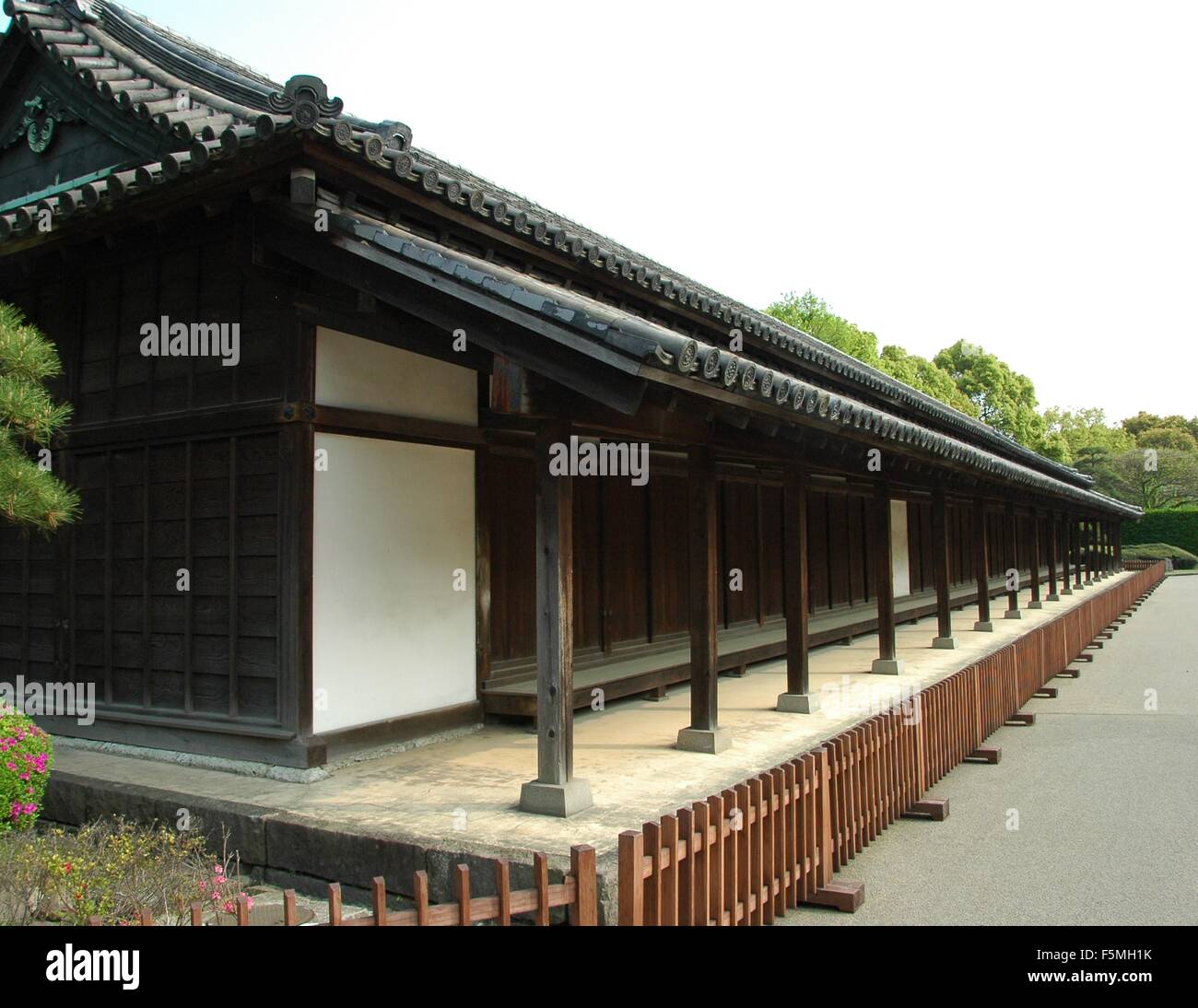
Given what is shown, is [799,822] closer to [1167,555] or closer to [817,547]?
[817,547]

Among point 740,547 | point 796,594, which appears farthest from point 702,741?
point 740,547

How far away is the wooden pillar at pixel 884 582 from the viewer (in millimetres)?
10672

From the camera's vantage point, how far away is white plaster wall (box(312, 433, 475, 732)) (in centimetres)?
653

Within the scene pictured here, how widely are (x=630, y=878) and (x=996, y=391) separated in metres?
66.6

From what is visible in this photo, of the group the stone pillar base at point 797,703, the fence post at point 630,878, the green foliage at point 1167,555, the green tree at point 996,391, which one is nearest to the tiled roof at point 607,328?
the fence post at point 630,878

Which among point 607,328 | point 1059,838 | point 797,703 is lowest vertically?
point 1059,838

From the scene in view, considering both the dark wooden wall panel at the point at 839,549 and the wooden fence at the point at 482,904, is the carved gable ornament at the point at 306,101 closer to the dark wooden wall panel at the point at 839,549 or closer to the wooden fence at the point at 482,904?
the wooden fence at the point at 482,904

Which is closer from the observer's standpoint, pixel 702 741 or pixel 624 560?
pixel 702 741

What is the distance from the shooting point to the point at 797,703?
340 inches

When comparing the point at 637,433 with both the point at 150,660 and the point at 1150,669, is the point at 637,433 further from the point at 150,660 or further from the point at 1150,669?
the point at 1150,669

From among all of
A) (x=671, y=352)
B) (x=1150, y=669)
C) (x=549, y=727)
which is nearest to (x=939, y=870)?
(x=549, y=727)

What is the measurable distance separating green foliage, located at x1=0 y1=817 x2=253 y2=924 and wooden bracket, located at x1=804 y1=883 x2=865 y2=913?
2985 millimetres

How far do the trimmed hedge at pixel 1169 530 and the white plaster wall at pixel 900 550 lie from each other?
131 feet
